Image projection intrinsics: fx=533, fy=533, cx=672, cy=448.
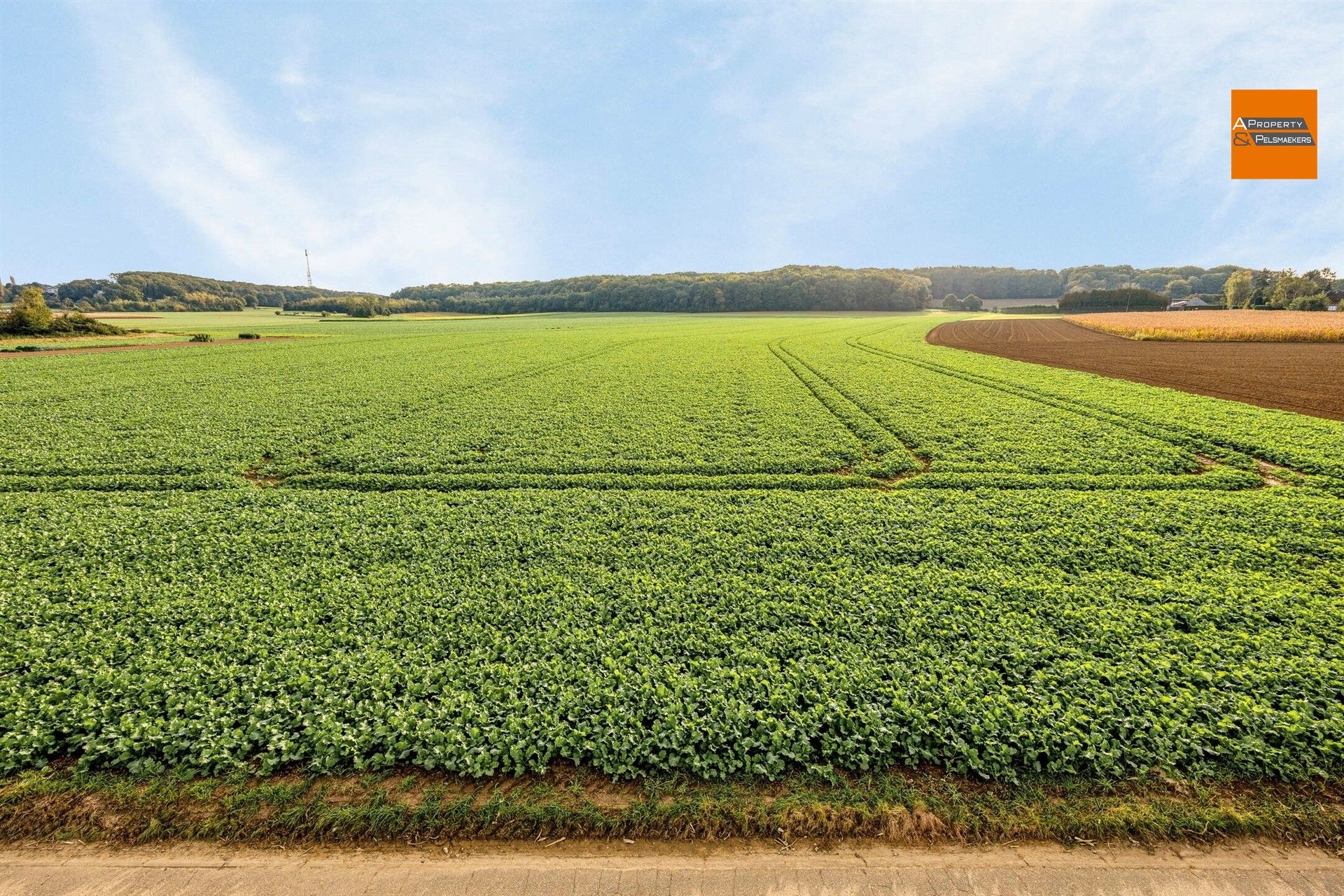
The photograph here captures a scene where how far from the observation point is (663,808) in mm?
5266

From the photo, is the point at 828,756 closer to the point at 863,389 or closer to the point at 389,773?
the point at 389,773

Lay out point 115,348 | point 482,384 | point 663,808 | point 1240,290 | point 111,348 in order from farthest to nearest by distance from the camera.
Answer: point 1240,290
point 115,348
point 111,348
point 482,384
point 663,808

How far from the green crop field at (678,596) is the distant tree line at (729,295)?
12879cm

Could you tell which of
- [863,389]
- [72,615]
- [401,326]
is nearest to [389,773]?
[72,615]

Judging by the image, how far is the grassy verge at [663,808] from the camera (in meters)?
5.14

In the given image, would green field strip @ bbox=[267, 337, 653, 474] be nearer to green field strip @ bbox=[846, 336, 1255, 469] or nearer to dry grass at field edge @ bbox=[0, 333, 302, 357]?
green field strip @ bbox=[846, 336, 1255, 469]

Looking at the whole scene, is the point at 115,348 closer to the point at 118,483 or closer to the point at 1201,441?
the point at 118,483

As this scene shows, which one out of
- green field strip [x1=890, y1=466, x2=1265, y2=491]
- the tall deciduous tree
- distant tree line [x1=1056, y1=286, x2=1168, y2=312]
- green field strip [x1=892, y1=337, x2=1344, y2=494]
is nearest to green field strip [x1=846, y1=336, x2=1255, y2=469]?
green field strip [x1=892, y1=337, x2=1344, y2=494]

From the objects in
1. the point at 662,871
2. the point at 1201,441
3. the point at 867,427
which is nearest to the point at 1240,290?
the point at 1201,441

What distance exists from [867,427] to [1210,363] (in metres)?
31.0

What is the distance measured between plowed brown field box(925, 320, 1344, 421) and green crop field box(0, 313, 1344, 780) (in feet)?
22.6

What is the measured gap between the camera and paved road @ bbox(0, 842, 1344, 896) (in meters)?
4.73

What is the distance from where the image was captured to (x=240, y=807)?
5293mm

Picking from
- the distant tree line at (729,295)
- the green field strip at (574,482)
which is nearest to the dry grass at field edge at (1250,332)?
the green field strip at (574,482)
